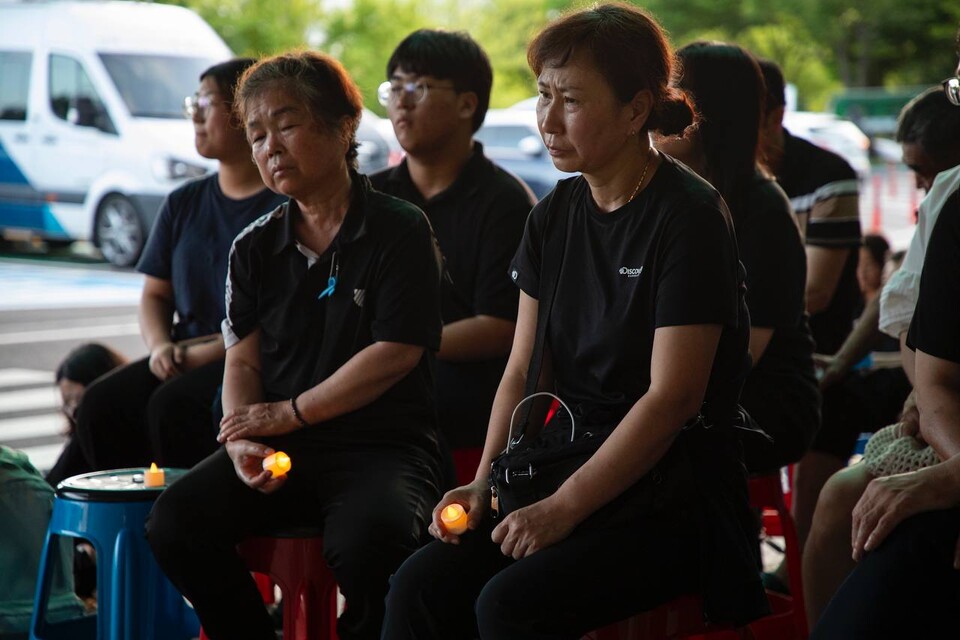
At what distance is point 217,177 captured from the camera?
4055mm

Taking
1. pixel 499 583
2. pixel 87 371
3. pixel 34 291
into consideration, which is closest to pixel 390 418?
pixel 499 583

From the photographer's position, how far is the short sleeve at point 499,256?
3.55 m

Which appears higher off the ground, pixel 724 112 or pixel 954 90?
pixel 954 90

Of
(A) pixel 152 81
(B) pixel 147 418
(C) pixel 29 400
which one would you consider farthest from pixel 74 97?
(B) pixel 147 418

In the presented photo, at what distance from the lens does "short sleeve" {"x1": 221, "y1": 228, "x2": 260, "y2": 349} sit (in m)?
3.12

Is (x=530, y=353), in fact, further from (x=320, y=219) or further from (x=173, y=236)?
(x=173, y=236)

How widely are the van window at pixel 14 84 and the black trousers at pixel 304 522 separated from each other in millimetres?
11011

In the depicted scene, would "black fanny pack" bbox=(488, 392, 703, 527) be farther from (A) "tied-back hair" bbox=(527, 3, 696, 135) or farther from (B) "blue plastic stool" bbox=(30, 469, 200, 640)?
(B) "blue plastic stool" bbox=(30, 469, 200, 640)

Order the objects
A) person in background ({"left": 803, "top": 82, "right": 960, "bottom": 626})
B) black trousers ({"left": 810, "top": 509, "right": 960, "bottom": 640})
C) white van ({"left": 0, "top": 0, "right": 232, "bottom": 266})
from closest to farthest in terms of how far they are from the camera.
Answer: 1. black trousers ({"left": 810, "top": 509, "right": 960, "bottom": 640})
2. person in background ({"left": 803, "top": 82, "right": 960, "bottom": 626})
3. white van ({"left": 0, "top": 0, "right": 232, "bottom": 266})

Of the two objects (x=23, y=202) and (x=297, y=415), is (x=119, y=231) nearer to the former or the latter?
(x=23, y=202)

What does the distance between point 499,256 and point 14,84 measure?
1086cm

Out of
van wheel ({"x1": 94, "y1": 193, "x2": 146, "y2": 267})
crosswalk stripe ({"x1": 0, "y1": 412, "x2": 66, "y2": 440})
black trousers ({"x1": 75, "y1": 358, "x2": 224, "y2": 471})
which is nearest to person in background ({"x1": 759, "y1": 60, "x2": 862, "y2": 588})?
black trousers ({"x1": 75, "y1": 358, "x2": 224, "y2": 471})

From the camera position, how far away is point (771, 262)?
3072mm

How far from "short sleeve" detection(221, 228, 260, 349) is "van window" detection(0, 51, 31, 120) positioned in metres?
10.7
